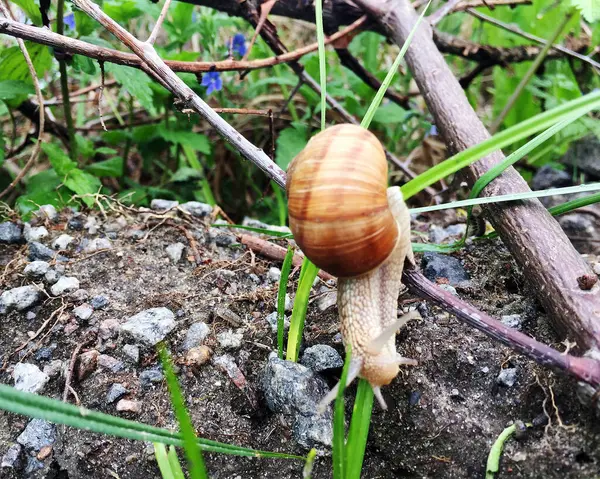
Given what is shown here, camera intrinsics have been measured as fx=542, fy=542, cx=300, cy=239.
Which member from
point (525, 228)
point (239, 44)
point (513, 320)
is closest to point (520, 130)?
point (525, 228)

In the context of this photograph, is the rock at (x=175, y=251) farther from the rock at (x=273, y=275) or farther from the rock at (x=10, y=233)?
the rock at (x=10, y=233)

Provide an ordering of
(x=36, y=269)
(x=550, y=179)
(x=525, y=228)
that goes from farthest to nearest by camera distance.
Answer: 1. (x=550, y=179)
2. (x=36, y=269)
3. (x=525, y=228)

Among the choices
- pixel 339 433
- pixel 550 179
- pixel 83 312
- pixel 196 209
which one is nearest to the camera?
pixel 339 433

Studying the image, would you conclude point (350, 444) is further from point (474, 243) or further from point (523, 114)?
point (523, 114)

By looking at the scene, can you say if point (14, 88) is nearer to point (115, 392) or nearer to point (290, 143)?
point (290, 143)

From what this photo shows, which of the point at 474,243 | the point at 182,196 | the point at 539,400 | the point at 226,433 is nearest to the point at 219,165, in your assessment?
the point at 182,196

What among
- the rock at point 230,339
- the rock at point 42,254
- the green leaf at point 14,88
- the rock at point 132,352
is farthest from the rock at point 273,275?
the green leaf at point 14,88
